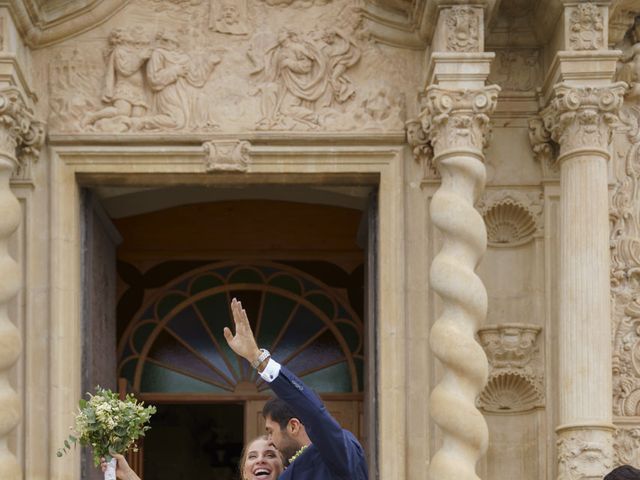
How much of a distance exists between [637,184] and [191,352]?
495cm

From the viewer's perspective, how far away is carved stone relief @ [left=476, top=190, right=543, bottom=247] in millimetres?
15867

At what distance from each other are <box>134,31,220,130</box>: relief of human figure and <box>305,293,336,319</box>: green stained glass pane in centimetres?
387

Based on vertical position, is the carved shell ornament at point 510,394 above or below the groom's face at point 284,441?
above

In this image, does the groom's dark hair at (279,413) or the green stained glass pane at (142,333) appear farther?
the green stained glass pane at (142,333)

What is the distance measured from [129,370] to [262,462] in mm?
9449

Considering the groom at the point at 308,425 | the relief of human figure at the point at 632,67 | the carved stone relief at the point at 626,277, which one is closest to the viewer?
the groom at the point at 308,425

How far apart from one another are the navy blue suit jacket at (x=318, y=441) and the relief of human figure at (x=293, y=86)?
6.60m

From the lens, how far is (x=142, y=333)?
62.7 ft

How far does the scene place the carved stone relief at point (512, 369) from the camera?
613 inches

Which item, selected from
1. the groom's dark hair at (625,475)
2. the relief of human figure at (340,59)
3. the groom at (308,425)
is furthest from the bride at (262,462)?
the relief of human figure at (340,59)

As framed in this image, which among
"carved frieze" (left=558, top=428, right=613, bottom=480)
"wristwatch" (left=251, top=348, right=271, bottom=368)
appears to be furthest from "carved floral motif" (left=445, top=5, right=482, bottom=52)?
"wristwatch" (left=251, top=348, right=271, bottom=368)

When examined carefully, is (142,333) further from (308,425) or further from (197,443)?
(308,425)

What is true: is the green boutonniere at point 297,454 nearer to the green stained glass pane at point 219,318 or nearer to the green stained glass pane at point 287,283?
the green stained glass pane at point 219,318

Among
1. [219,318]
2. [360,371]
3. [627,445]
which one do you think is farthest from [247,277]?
[627,445]
